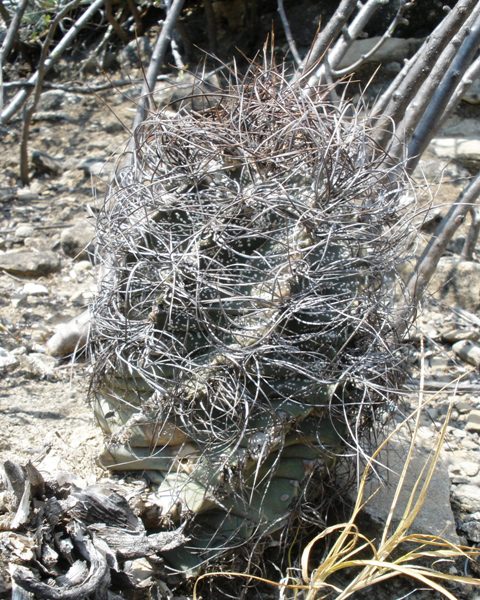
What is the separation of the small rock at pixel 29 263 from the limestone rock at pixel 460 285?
63.3 inches

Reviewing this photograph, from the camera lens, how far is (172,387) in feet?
5.75

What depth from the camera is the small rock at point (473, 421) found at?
2.71 metres

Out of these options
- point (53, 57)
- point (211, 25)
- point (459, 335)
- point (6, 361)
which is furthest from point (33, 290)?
point (211, 25)

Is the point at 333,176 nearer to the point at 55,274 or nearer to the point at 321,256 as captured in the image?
the point at 321,256

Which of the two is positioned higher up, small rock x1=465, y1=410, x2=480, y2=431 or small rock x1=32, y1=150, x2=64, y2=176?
small rock x1=32, y1=150, x2=64, y2=176

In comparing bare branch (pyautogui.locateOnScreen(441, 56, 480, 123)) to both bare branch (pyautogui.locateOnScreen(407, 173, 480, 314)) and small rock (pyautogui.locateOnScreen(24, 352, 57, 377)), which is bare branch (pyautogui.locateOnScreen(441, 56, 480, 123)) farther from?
small rock (pyautogui.locateOnScreen(24, 352, 57, 377))

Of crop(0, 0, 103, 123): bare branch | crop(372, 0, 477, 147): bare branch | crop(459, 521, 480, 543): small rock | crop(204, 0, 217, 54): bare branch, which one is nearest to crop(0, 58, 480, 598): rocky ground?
crop(459, 521, 480, 543): small rock

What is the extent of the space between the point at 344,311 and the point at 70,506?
0.75m

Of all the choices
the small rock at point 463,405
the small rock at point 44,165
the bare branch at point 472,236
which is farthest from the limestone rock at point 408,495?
the small rock at point 44,165

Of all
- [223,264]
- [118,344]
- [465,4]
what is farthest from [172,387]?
[465,4]

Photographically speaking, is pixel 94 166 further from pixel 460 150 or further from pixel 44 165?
pixel 460 150

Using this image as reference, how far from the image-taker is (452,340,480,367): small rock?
3008 mm

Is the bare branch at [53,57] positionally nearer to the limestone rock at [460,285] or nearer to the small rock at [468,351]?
the limestone rock at [460,285]

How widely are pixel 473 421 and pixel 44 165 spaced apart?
2.68 meters
